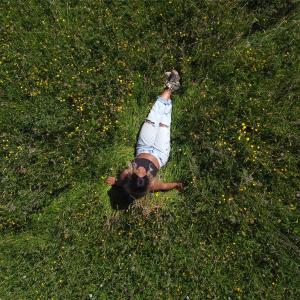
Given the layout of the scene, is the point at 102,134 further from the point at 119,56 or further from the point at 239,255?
the point at 239,255

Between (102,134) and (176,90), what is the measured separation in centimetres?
141

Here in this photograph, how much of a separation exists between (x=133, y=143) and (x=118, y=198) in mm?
936

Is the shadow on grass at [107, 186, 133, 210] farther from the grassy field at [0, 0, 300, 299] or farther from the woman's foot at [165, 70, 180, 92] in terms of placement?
the woman's foot at [165, 70, 180, 92]

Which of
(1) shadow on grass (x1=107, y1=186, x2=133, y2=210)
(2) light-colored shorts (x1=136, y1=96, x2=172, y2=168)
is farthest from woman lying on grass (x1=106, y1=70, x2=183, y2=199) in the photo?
(1) shadow on grass (x1=107, y1=186, x2=133, y2=210)

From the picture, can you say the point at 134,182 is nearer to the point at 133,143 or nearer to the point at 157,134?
the point at 157,134

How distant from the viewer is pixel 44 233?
18.7ft

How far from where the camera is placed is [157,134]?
5547 mm

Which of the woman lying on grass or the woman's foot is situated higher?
the woman's foot

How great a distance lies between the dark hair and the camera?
15.4ft

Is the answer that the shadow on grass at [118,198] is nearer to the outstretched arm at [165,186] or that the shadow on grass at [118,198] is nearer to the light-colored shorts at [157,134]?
the outstretched arm at [165,186]

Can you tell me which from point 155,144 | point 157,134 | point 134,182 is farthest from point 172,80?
point 134,182

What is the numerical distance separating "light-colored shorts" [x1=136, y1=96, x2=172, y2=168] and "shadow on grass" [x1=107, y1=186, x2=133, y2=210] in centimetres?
74

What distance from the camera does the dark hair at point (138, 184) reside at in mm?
4691

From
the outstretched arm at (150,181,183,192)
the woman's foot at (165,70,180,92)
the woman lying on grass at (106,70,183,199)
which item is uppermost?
the woman's foot at (165,70,180,92)
